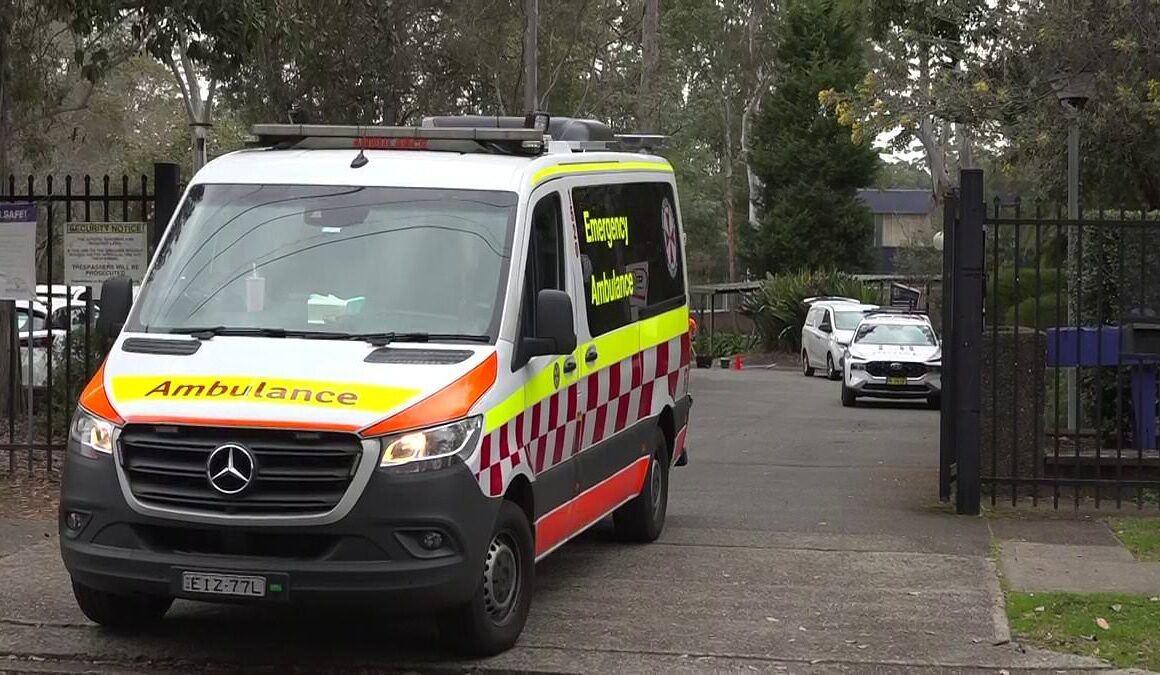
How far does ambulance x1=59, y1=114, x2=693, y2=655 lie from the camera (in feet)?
21.6

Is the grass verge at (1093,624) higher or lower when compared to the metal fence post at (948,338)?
lower

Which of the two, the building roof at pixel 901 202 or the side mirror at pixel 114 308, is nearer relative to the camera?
the side mirror at pixel 114 308

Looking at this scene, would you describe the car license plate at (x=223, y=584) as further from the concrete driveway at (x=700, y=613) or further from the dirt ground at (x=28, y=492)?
the dirt ground at (x=28, y=492)

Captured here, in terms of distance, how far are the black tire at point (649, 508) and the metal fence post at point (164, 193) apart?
3.71 meters

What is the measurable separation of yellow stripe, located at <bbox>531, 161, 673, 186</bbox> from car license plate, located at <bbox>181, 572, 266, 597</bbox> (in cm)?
251

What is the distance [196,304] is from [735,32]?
4907 cm

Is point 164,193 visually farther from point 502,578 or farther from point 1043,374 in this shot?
point 1043,374

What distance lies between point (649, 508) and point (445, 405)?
3651 millimetres

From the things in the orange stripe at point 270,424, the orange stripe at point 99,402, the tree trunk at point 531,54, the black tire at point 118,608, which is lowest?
the black tire at point 118,608

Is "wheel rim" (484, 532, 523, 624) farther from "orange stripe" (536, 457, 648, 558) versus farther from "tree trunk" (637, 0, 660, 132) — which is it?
"tree trunk" (637, 0, 660, 132)

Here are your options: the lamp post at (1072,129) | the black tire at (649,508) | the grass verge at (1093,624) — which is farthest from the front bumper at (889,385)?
the grass verge at (1093,624)

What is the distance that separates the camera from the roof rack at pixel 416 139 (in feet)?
27.4

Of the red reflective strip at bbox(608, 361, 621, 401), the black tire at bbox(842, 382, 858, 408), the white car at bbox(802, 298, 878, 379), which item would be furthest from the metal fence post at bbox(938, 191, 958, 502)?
the white car at bbox(802, 298, 878, 379)

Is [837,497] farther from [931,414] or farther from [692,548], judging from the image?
[931,414]
